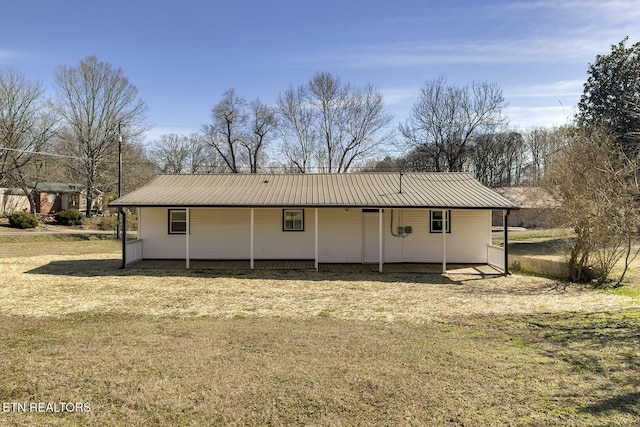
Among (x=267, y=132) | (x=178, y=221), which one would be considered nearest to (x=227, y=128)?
(x=267, y=132)

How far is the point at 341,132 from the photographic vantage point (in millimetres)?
37062

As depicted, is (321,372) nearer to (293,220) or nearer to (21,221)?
(293,220)

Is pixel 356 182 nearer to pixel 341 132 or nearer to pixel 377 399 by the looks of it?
pixel 377 399

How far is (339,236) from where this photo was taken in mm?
14680

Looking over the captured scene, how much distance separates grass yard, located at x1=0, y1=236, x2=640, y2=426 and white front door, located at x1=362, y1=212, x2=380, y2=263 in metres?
4.21

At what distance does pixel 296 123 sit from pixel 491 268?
90.8 ft

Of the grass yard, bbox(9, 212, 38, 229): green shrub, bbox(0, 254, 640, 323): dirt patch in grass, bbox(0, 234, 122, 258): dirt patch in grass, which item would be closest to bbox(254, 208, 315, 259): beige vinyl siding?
bbox(0, 254, 640, 323): dirt patch in grass

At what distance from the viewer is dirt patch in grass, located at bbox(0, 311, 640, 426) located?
3764 mm

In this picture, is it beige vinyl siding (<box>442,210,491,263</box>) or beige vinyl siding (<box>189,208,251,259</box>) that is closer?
beige vinyl siding (<box>442,210,491,263</box>)

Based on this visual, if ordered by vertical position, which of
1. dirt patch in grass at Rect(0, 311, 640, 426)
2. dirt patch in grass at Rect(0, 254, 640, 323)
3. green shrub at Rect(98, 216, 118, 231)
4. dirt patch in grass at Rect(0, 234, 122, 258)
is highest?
green shrub at Rect(98, 216, 118, 231)

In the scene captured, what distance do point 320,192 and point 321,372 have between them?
1022 centimetres

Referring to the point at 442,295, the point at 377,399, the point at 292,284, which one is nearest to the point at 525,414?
the point at 377,399

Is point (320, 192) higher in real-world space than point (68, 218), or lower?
higher

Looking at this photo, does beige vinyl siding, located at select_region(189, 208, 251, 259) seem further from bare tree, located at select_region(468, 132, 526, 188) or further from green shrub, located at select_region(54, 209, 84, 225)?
bare tree, located at select_region(468, 132, 526, 188)
